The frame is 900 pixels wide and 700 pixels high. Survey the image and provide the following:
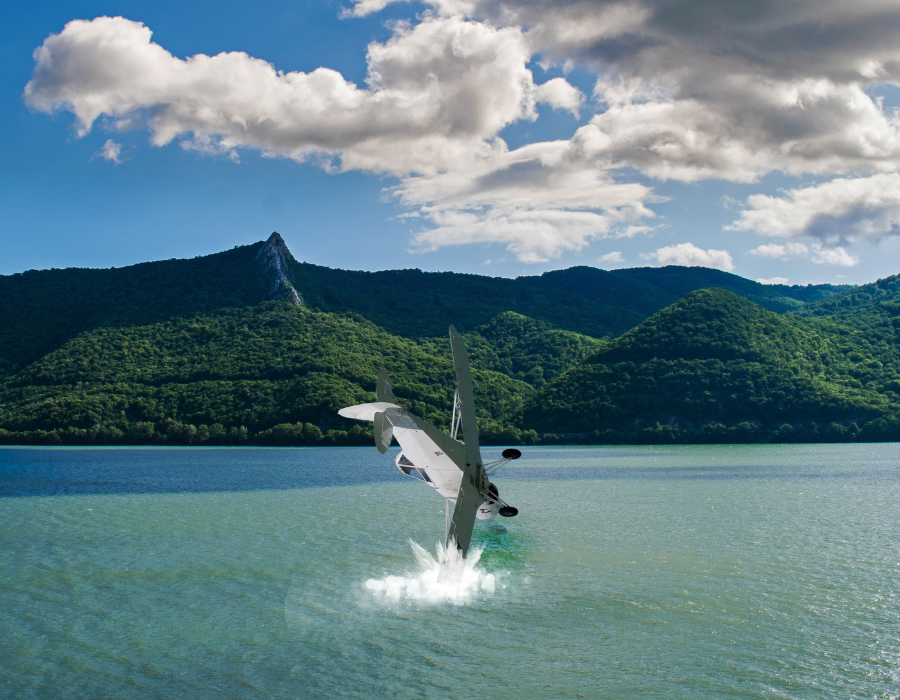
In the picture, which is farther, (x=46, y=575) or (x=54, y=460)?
(x=54, y=460)

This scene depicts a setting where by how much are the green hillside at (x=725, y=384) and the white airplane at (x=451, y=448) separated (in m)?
97.8

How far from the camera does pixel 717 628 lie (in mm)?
15188

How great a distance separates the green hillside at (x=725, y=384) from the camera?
350 ft

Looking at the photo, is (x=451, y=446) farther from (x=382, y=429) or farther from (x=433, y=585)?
(x=433, y=585)

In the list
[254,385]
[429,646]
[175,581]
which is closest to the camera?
[429,646]

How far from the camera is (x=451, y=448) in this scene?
55.9ft

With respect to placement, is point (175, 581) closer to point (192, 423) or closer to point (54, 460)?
point (54, 460)

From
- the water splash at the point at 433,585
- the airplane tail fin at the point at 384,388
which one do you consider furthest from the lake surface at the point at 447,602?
the airplane tail fin at the point at 384,388

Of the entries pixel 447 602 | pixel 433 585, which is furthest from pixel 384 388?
pixel 433 585

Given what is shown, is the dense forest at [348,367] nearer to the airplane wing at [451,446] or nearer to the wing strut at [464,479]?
the airplane wing at [451,446]

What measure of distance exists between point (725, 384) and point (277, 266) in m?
107

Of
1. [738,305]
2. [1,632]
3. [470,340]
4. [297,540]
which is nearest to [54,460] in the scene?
[297,540]

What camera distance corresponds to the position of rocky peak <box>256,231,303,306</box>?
158125mm

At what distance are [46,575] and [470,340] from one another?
148m
